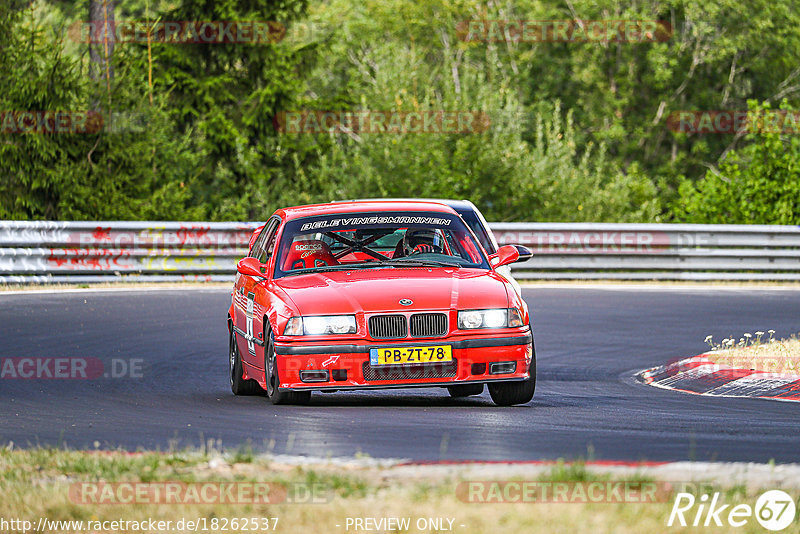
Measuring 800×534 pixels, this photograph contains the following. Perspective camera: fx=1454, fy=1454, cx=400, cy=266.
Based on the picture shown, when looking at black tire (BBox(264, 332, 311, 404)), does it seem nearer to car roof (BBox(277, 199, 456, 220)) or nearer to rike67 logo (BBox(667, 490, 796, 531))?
car roof (BBox(277, 199, 456, 220))

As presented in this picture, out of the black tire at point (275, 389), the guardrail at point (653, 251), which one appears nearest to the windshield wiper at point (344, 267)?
the black tire at point (275, 389)

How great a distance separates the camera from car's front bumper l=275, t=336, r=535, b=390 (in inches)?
416

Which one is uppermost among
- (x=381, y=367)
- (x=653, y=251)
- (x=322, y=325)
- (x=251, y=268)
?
(x=251, y=268)

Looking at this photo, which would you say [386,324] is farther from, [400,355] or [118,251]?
[118,251]

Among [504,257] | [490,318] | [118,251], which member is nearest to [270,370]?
[490,318]

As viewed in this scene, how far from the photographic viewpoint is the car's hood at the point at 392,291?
1067 cm

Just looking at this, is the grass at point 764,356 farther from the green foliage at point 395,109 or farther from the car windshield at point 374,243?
the green foliage at point 395,109

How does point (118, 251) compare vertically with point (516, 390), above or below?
below

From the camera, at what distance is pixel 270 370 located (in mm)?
11094

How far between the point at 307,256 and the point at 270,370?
3.96 feet

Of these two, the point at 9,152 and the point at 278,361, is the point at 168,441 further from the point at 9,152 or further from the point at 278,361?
the point at 9,152

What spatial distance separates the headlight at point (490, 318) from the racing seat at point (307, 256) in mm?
1584

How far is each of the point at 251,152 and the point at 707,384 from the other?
75.0 ft

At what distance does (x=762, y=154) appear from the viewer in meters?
30.9
